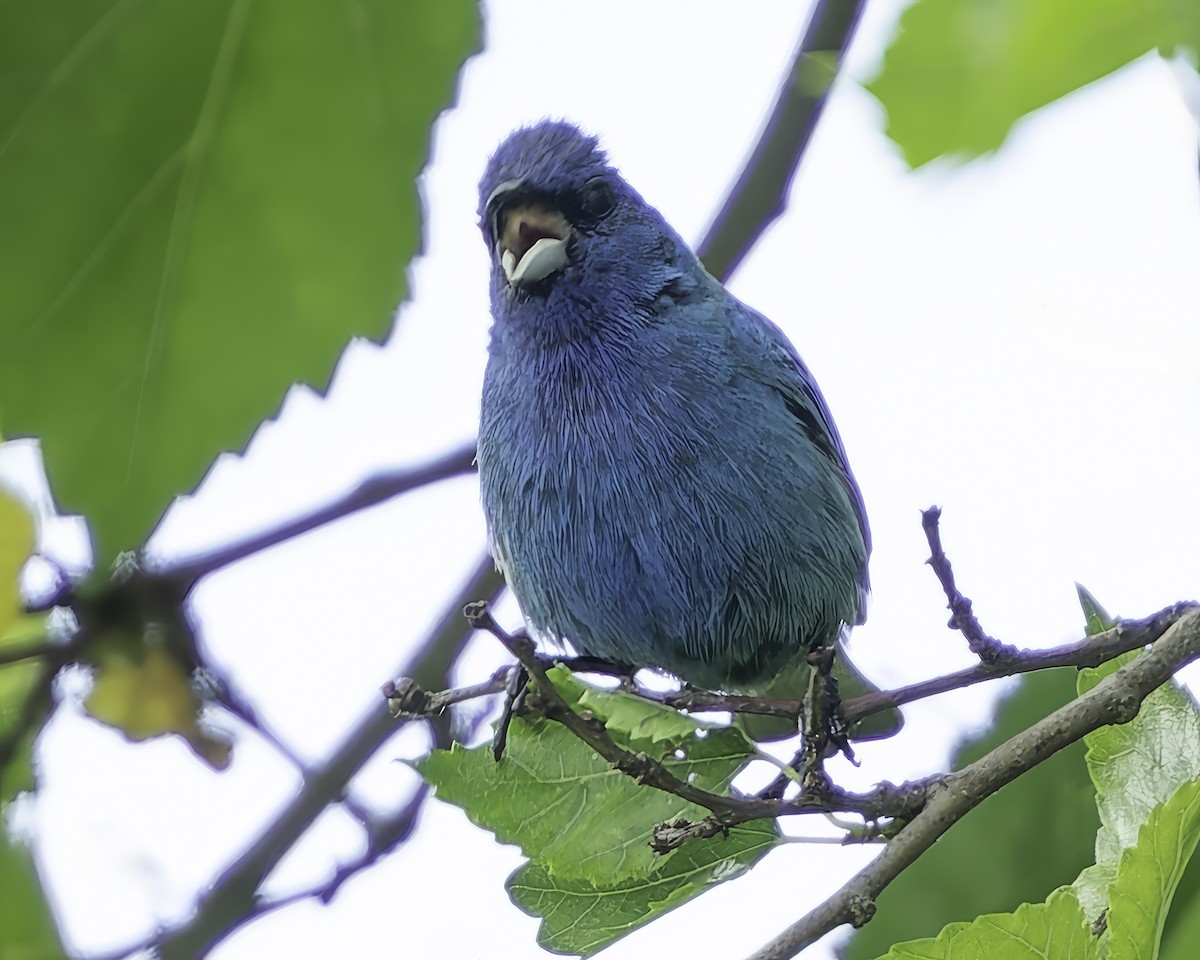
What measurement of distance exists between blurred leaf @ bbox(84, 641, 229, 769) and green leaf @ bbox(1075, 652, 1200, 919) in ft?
8.29

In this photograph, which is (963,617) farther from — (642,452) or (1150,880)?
(642,452)

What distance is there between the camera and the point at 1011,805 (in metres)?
2.95

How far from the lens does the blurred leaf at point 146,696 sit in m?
3.69

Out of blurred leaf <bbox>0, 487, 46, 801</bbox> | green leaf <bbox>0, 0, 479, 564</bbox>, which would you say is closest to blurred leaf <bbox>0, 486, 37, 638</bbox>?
blurred leaf <bbox>0, 487, 46, 801</bbox>

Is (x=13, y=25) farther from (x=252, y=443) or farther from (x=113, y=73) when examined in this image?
(x=252, y=443)

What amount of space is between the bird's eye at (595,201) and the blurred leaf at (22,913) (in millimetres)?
2668

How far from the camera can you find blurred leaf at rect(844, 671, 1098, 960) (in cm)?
279

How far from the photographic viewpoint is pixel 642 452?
372 centimetres

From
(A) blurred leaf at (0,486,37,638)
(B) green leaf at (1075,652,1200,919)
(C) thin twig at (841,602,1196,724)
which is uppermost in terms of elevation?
(A) blurred leaf at (0,486,37,638)

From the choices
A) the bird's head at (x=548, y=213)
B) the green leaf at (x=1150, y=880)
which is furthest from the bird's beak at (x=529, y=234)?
the green leaf at (x=1150, y=880)

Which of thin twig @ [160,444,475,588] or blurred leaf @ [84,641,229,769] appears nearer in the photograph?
thin twig @ [160,444,475,588]

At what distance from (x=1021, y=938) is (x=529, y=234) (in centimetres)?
301

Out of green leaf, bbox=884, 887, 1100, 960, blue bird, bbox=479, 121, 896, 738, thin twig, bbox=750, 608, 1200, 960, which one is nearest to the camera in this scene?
green leaf, bbox=884, 887, 1100, 960

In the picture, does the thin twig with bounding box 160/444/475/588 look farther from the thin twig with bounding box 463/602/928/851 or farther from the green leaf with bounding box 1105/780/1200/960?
the green leaf with bounding box 1105/780/1200/960
